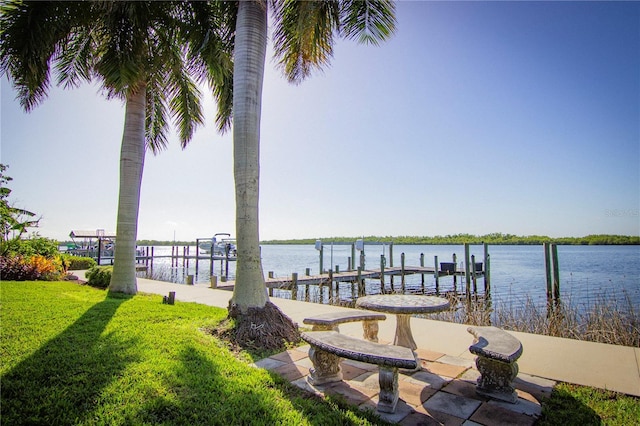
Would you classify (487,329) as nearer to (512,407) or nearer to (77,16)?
(512,407)

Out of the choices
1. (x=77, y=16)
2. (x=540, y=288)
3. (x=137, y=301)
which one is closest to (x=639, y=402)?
(x=137, y=301)

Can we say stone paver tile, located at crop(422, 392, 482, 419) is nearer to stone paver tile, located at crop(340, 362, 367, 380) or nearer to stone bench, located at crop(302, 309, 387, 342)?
stone paver tile, located at crop(340, 362, 367, 380)

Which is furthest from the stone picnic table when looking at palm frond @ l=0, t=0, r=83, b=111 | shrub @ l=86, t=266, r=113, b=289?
shrub @ l=86, t=266, r=113, b=289

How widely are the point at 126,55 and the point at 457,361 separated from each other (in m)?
8.30

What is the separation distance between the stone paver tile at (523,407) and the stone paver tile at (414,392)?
542 millimetres

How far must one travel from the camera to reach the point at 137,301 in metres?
7.62

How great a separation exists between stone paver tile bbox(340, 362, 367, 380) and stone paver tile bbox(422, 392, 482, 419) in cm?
84

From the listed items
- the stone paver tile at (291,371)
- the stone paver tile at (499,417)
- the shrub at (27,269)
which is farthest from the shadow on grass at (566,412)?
the shrub at (27,269)

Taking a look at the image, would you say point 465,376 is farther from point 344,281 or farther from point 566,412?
point 344,281

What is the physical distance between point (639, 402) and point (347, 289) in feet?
66.7

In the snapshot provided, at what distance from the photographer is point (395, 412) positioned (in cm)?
284

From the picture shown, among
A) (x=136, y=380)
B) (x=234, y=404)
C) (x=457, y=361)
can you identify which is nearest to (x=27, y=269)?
(x=136, y=380)

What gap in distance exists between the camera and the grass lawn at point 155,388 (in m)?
2.70

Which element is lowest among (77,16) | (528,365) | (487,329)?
(528,365)
